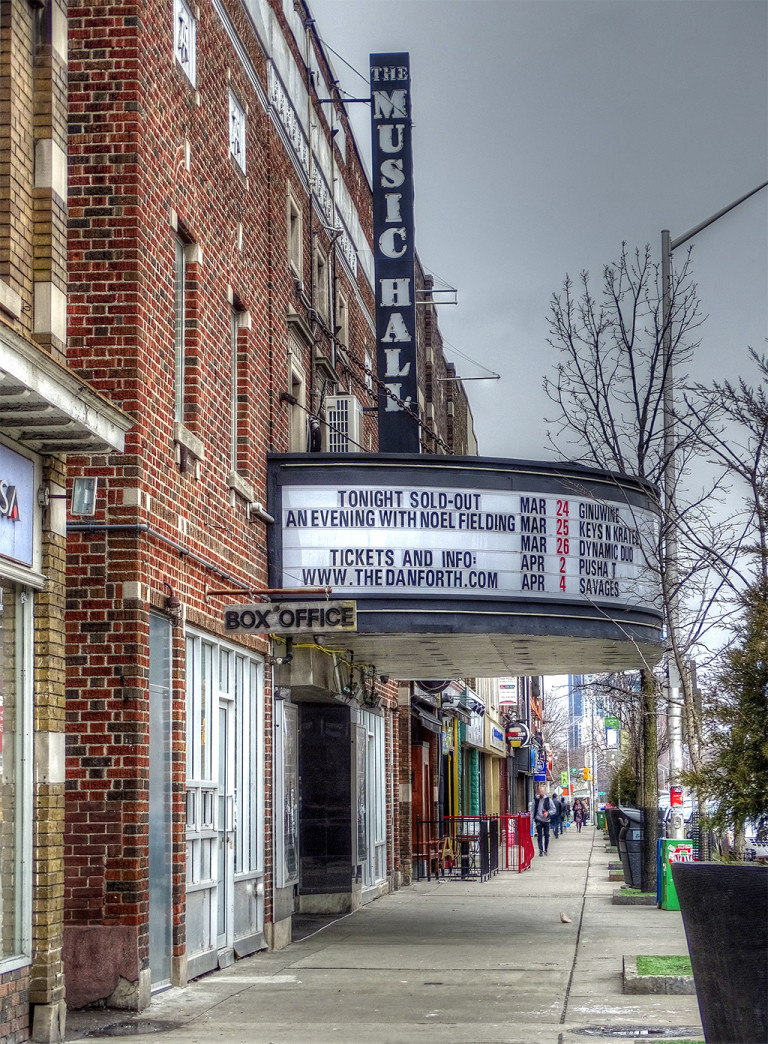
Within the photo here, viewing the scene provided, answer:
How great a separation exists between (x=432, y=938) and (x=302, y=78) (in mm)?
11140

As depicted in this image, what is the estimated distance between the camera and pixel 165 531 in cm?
1215

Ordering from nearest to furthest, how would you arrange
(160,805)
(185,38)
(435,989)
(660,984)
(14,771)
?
1. (14,771)
2. (160,805)
3. (660,984)
4. (435,989)
5. (185,38)

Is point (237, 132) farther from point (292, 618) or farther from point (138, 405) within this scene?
point (292, 618)

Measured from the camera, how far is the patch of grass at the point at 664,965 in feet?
41.2

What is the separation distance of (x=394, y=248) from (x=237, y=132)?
488cm

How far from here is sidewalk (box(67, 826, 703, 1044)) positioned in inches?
412

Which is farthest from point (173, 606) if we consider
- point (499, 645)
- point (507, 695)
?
point (507, 695)

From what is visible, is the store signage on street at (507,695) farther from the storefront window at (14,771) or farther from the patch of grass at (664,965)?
the storefront window at (14,771)

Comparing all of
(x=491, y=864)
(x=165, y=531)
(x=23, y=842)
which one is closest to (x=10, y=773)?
(x=23, y=842)

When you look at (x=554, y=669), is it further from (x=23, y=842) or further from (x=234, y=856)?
(x=23, y=842)

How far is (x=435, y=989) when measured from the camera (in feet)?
42.3

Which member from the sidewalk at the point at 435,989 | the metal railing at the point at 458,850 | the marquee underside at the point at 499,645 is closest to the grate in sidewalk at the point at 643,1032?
the sidewalk at the point at 435,989

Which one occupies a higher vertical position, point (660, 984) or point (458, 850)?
point (660, 984)

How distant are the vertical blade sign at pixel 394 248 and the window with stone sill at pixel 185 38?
6380 millimetres
